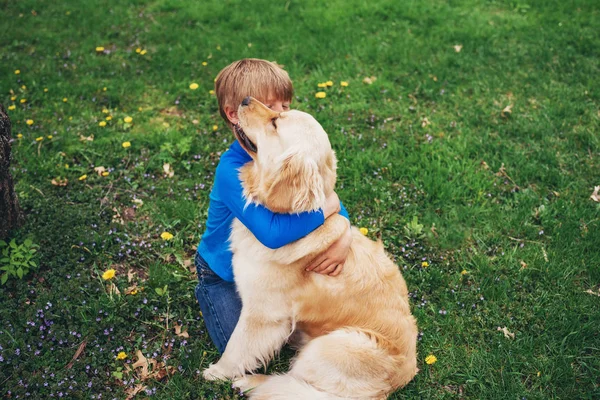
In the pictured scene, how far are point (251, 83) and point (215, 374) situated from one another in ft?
5.79

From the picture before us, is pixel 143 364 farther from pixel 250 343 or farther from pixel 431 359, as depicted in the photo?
pixel 431 359

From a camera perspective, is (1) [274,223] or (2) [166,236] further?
(2) [166,236]

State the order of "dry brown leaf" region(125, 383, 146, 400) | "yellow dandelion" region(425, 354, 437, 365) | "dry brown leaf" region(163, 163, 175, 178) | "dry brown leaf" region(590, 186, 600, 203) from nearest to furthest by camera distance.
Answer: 1. "dry brown leaf" region(125, 383, 146, 400)
2. "yellow dandelion" region(425, 354, 437, 365)
3. "dry brown leaf" region(590, 186, 600, 203)
4. "dry brown leaf" region(163, 163, 175, 178)

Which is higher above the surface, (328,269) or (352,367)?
(328,269)

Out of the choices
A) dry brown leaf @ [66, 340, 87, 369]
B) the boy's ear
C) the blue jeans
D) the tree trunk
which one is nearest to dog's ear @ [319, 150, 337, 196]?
the boy's ear

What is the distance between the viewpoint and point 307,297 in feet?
8.46

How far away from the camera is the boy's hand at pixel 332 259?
2520 mm

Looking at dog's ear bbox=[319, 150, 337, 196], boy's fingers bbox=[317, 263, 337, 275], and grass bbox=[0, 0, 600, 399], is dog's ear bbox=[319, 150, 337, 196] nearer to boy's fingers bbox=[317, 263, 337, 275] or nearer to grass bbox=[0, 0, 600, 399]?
boy's fingers bbox=[317, 263, 337, 275]

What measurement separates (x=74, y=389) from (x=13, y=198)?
149cm

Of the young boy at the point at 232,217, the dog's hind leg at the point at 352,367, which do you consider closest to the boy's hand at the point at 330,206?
the young boy at the point at 232,217

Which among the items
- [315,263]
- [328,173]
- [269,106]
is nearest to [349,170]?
[269,106]

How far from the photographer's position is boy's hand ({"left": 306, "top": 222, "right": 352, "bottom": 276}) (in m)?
2.52

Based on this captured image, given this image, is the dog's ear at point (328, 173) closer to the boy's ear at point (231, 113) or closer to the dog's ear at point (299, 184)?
the dog's ear at point (299, 184)

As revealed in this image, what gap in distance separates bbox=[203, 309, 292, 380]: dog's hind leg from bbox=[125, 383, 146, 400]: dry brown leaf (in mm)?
367
